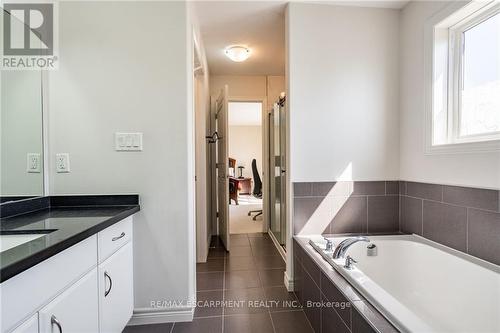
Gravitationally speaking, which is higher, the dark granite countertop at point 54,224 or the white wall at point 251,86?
the white wall at point 251,86

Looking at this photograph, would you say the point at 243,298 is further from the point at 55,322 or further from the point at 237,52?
the point at 237,52

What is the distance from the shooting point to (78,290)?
106cm

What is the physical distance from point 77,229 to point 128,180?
26.3 inches

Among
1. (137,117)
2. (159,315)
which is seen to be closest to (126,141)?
(137,117)

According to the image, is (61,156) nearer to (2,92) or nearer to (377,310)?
(2,92)

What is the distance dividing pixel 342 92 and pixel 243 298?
6.38ft

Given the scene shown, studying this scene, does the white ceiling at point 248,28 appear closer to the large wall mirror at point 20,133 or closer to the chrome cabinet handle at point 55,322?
the large wall mirror at point 20,133

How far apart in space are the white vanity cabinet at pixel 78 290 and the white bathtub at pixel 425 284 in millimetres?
1265

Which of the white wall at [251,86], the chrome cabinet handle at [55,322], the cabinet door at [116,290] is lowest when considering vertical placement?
the cabinet door at [116,290]

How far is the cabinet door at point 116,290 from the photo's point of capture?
4.22 feet

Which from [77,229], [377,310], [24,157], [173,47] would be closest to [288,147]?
[173,47]

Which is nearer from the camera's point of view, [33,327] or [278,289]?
[33,327]

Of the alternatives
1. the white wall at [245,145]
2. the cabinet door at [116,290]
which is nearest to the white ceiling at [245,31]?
the cabinet door at [116,290]

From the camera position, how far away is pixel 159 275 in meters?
1.75
